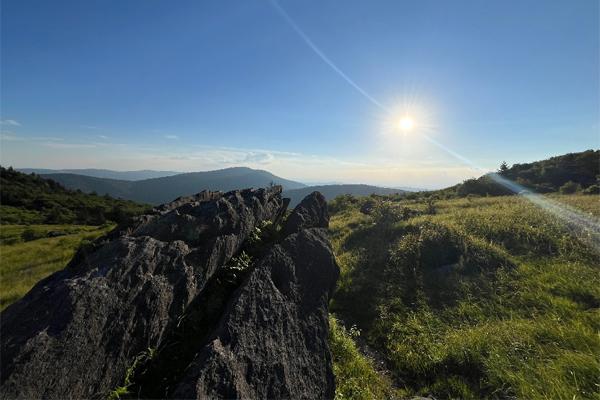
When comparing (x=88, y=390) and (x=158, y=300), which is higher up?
(x=158, y=300)

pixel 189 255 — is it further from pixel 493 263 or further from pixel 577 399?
pixel 493 263

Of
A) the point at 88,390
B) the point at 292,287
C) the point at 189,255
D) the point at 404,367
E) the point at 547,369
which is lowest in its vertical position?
the point at 404,367

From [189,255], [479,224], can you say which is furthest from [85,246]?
[479,224]

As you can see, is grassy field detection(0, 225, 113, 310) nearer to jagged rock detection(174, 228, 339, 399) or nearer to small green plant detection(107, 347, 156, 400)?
small green plant detection(107, 347, 156, 400)

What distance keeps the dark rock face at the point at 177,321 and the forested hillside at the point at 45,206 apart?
62.6m

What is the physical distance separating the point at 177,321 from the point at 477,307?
10733 mm

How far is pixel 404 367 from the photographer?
31.3 feet

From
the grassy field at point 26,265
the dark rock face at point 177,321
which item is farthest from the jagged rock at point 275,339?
the grassy field at point 26,265

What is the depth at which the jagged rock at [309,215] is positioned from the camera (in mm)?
10570

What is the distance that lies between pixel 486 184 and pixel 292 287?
4955 cm

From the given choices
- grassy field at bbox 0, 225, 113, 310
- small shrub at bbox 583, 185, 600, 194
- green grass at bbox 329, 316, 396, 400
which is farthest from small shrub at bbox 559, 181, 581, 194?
grassy field at bbox 0, 225, 113, 310

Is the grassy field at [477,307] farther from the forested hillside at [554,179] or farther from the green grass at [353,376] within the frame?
the forested hillside at [554,179]

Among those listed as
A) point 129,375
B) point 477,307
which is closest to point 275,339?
point 129,375

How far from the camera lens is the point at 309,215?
36.9 feet
